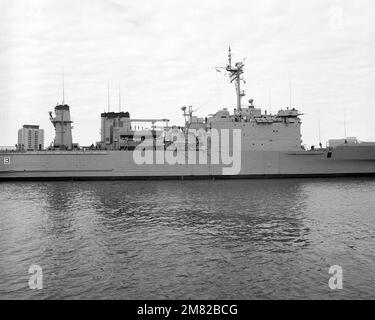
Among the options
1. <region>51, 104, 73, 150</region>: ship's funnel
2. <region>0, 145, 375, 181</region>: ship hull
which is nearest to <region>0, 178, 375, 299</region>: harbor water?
<region>0, 145, 375, 181</region>: ship hull

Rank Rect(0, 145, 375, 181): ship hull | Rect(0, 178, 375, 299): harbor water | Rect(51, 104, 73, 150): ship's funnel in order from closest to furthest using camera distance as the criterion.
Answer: Rect(0, 178, 375, 299): harbor water
Rect(0, 145, 375, 181): ship hull
Rect(51, 104, 73, 150): ship's funnel

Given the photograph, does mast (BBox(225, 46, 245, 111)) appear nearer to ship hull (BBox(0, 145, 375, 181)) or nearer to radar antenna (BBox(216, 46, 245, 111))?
radar antenna (BBox(216, 46, 245, 111))

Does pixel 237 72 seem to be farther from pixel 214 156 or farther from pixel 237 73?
pixel 214 156

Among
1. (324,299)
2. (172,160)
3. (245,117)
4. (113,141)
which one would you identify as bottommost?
(324,299)

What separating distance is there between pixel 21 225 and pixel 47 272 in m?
6.24

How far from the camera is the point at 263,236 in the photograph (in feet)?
36.2

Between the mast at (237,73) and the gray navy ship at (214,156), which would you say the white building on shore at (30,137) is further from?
the mast at (237,73)

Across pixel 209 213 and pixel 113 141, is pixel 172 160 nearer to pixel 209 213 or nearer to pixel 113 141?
pixel 113 141

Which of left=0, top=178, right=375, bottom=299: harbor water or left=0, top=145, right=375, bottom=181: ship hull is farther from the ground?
left=0, top=145, right=375, bottom=181: ship hull

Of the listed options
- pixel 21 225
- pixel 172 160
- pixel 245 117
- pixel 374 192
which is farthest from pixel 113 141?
pixel 374 192

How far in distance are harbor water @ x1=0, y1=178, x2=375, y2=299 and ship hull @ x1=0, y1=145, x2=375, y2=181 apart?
48.4 feet

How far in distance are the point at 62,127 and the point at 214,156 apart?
18908mm

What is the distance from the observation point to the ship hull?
32.3 meters
